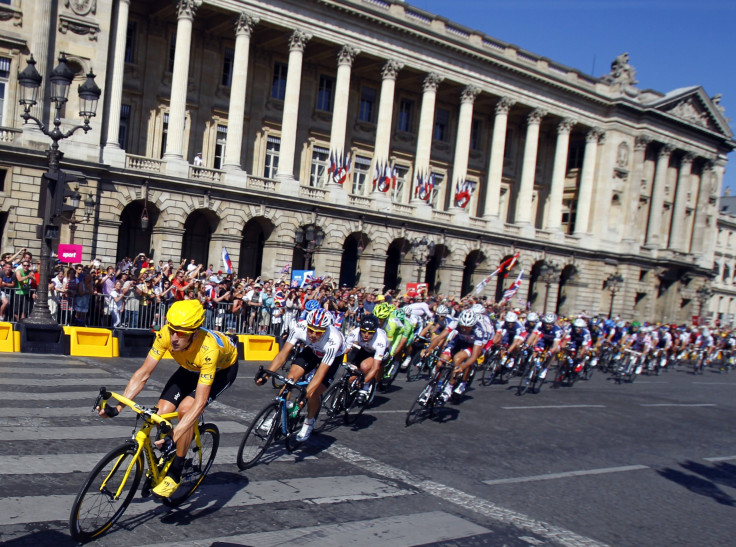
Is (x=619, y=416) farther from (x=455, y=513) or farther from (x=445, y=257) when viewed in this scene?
(x=445, y=257)

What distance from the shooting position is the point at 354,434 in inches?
415

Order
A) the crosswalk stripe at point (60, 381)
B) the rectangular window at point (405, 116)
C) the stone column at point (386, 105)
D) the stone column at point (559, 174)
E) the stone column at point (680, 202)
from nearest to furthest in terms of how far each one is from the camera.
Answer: the crosswalk stripe at point (60, 381) → the stone column at point (386, 105) → the rectangular window at point (405, 116) → the stone column at point (559, 174) → the stone column at point (680, 202)

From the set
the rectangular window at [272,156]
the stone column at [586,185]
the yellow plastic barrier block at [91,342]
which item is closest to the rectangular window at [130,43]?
the rectangular window at [272,156]

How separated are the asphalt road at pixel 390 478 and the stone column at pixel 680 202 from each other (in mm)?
49588

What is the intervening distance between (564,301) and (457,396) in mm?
41389

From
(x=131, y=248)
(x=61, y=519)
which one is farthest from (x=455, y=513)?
(x=131, y=248)

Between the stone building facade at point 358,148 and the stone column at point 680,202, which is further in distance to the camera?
the stone column at point 680,202

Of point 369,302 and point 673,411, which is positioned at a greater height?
point 369,302

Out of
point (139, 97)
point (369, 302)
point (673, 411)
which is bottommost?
point (673, 411)

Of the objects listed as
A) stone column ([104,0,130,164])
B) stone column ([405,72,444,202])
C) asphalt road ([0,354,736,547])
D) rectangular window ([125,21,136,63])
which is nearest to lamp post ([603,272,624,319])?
stone column ([405,72,444,202])

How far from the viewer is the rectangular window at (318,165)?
41594mm

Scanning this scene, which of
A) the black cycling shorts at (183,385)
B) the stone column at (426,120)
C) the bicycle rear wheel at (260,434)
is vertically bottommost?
the bicycle rear wheel at (260,434)

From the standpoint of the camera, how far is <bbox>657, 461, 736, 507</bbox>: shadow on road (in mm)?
9508

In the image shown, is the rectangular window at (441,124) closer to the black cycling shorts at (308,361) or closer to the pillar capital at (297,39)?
the pillar capital at (297,39)
